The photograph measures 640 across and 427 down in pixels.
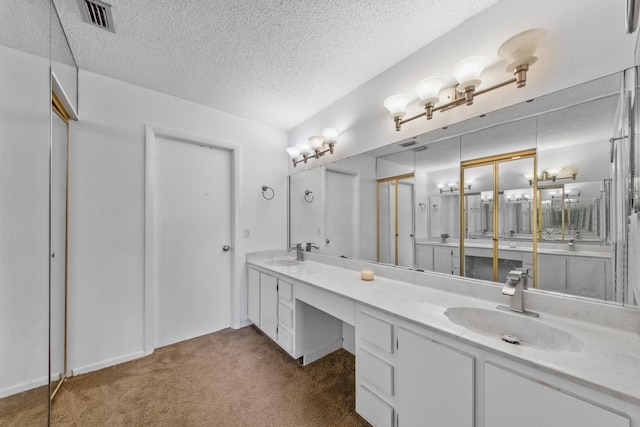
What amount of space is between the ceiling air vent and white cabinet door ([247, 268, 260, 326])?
86.1 inches

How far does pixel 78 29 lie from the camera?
156cm

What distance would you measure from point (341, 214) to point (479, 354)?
162 cm

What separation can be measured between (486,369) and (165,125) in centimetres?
296

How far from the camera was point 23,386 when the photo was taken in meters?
1.02

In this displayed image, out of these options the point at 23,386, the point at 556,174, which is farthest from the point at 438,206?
the point at 23,386

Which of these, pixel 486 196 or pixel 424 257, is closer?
pixel 486 196

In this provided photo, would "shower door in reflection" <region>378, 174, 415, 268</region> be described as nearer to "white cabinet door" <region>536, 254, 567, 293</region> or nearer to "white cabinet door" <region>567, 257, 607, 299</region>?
"white cabinet door" <region>536, 254, 567, 293</region>

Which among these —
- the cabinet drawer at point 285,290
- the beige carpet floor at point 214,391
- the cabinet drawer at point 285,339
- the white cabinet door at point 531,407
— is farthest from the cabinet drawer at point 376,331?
the cabinet drawer at point 285,339

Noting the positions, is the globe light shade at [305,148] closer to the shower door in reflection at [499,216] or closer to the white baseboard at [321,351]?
the shower door in reflection at [499,216]

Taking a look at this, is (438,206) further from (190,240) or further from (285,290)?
(190,240)

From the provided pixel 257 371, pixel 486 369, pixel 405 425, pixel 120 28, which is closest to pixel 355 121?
pixel 120 28

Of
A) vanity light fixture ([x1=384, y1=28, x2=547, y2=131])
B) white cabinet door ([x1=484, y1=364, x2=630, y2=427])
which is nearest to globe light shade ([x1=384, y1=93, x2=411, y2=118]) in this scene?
vanity light fixture ([x1=384, y1=28, x2=547, y2=131])

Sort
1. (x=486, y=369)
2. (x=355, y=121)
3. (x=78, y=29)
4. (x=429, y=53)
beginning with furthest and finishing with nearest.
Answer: (x=355, y=121) → (x=429, y=53) → (x=78, y=29) → (x=486, y=369)

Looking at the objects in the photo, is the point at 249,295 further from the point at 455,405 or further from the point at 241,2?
the point at 241,2
